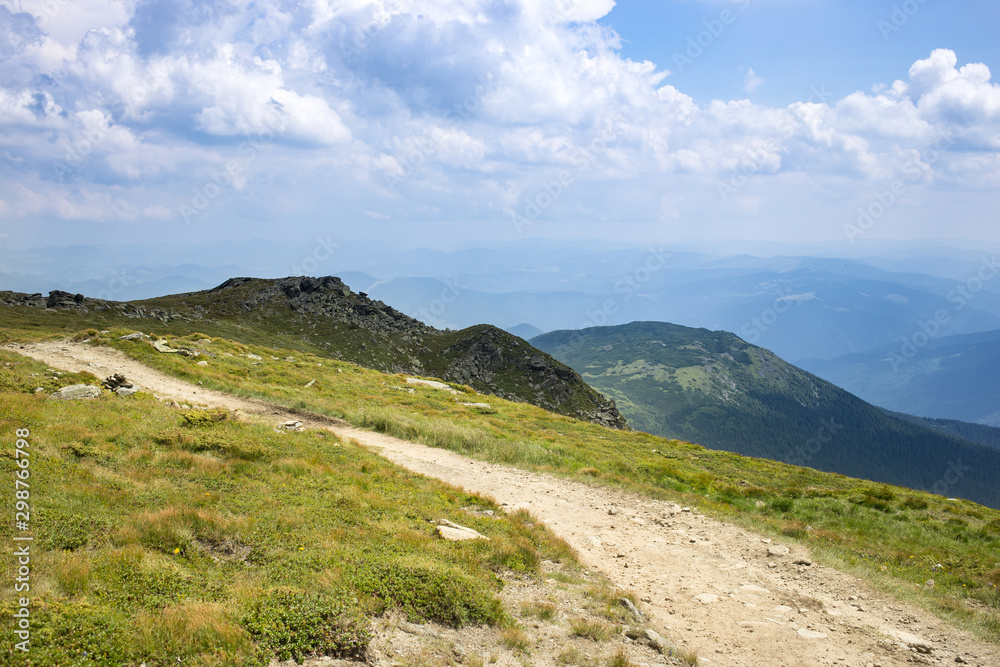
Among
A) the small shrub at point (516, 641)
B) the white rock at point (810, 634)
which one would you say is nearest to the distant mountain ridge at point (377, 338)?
the small shrub at point (516, 641)

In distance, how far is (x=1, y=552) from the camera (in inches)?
308

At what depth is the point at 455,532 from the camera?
12.3 meters

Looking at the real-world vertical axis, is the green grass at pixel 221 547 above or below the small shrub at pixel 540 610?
above

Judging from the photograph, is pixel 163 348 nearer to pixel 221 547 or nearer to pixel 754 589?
pixel 221 547

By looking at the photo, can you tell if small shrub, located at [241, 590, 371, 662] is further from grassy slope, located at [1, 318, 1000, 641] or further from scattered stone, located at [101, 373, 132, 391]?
scattered stone, located at [101, 373, 132, 391]

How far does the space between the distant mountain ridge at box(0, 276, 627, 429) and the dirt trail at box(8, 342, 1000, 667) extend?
73487 millimetres

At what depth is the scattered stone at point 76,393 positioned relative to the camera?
18.5 meters

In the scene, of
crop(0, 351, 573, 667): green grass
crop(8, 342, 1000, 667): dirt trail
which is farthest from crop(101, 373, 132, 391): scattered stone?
crop(8, 342, 1000, 667): dirt trail

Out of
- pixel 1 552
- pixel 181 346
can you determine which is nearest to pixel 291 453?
pixel 1 552

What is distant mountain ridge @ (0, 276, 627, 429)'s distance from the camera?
90250 mm

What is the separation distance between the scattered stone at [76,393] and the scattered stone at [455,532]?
1632 centimetres

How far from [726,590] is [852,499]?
14363 millimetres

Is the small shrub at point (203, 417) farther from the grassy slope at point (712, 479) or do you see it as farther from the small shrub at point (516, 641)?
the small shrub at point (516, 641)

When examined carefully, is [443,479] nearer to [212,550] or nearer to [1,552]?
[212,550]
